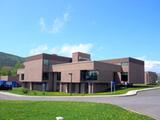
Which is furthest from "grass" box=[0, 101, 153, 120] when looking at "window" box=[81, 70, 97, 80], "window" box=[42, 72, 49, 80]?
"window" box=[42, 72, 49, 80]

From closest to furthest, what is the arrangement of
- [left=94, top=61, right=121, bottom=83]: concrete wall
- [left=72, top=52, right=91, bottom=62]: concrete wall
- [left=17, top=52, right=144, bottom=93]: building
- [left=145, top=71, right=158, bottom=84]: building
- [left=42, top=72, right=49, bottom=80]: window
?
[left=94, top=61, right=121, bottom=83]: concrete wall < [left=17, top=52, right=144, bottom=93]: building < [left=42, top=72, right=49, bottom=80]: window < [left=72, top=52, right=91, bottom=62]: concrete wall < [left=145, top=71, right=158, bottom=84]: building

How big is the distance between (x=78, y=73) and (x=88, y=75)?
8.53 feet

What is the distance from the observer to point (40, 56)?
67.3 metres

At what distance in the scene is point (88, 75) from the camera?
5416 centimetres

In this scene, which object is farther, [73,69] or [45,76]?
[45,76]

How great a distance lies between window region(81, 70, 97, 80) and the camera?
53.2 metres

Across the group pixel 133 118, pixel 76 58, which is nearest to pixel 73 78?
pixel 76 58

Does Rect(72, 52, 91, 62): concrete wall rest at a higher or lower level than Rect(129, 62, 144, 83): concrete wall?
higher

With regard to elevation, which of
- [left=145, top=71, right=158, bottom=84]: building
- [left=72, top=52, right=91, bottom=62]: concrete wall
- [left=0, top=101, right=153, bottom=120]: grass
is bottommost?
[left=0, top=101, right=153, bottom=120]: grass

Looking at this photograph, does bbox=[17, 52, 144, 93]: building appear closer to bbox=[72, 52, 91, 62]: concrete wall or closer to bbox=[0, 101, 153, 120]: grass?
bbox=[72, 52, 91, 62]: concrete wall

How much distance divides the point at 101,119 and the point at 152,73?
399 feet

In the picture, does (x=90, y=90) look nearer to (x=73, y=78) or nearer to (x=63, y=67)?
(x=73, y=78)

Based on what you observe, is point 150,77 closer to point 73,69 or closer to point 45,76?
point 45,76

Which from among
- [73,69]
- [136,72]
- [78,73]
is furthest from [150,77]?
[78,73]
